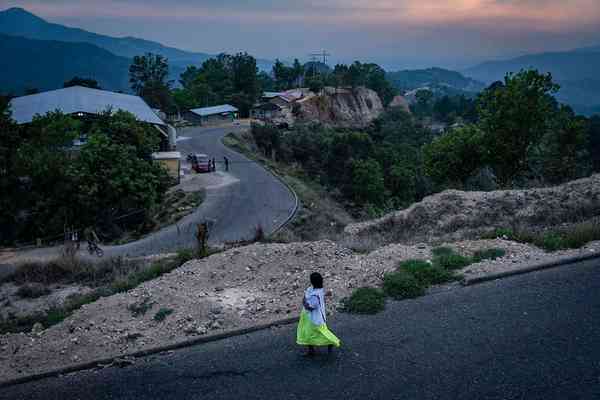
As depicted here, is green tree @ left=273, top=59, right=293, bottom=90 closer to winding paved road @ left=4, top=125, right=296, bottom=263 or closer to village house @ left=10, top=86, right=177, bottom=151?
village house @ left=10, top=86, right=177, bottom=151

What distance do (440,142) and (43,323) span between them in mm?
19894

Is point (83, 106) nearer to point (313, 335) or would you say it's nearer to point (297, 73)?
point (313, 335)

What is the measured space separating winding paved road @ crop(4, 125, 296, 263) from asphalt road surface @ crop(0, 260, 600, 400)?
408 inches

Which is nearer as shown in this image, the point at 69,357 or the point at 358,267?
the point at 69,357

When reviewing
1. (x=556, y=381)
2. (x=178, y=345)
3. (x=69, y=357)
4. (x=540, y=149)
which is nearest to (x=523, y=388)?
(x=556, y=381)

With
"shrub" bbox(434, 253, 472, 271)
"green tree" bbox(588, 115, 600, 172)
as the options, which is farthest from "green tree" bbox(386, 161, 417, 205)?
"shrub" bbox(434, 253, 472, 271)

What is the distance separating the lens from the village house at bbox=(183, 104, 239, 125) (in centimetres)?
6556

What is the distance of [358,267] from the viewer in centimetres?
983

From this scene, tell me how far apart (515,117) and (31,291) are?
19.5 meters

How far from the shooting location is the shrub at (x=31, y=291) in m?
10.7

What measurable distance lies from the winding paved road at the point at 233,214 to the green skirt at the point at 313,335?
11.3 meters

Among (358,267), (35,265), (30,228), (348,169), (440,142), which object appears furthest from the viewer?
(348,169)

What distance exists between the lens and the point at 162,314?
8227mm

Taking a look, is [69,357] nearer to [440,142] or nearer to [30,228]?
[30,228]
